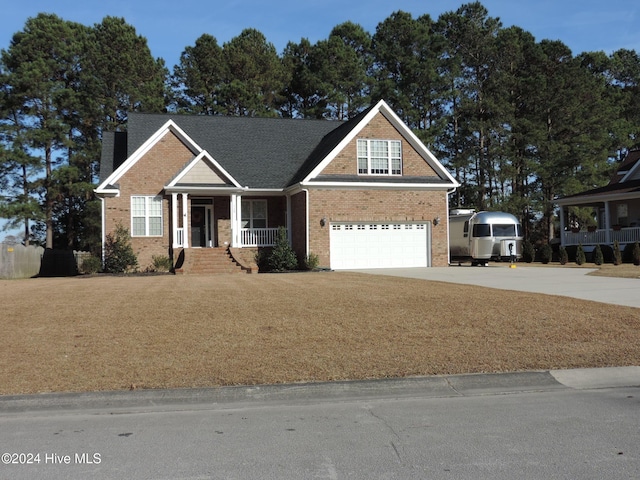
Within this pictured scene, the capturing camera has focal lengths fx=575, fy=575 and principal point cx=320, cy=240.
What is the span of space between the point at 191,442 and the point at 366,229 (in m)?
20.5

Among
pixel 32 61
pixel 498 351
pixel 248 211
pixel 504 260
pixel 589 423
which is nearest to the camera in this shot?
pixel 589 423

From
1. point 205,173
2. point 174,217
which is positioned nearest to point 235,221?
point 205,173

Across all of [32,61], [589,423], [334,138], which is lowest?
[589,423]

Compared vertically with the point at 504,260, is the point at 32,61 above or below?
above

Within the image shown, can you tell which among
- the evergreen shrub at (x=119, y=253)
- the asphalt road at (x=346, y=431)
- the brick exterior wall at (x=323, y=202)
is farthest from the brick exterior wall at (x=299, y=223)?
the asphalt road at (x=346, y=431)

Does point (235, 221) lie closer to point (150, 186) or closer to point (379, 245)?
point (150, 186)

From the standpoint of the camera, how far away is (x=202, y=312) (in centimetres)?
1116

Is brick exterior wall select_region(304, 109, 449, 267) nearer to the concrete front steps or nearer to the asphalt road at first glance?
the concrete front steps

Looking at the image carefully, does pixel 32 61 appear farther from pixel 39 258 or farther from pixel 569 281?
pixel 569 281

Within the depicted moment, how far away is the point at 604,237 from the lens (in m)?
32.4

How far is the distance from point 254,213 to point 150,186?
5.04m

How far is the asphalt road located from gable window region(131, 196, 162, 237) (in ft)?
62.0

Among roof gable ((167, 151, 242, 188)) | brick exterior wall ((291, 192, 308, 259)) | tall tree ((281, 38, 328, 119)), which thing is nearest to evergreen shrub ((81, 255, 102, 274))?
roof gable ((167, 151, 242, 188))

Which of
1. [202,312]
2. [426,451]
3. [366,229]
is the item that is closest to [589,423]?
[426,451]
